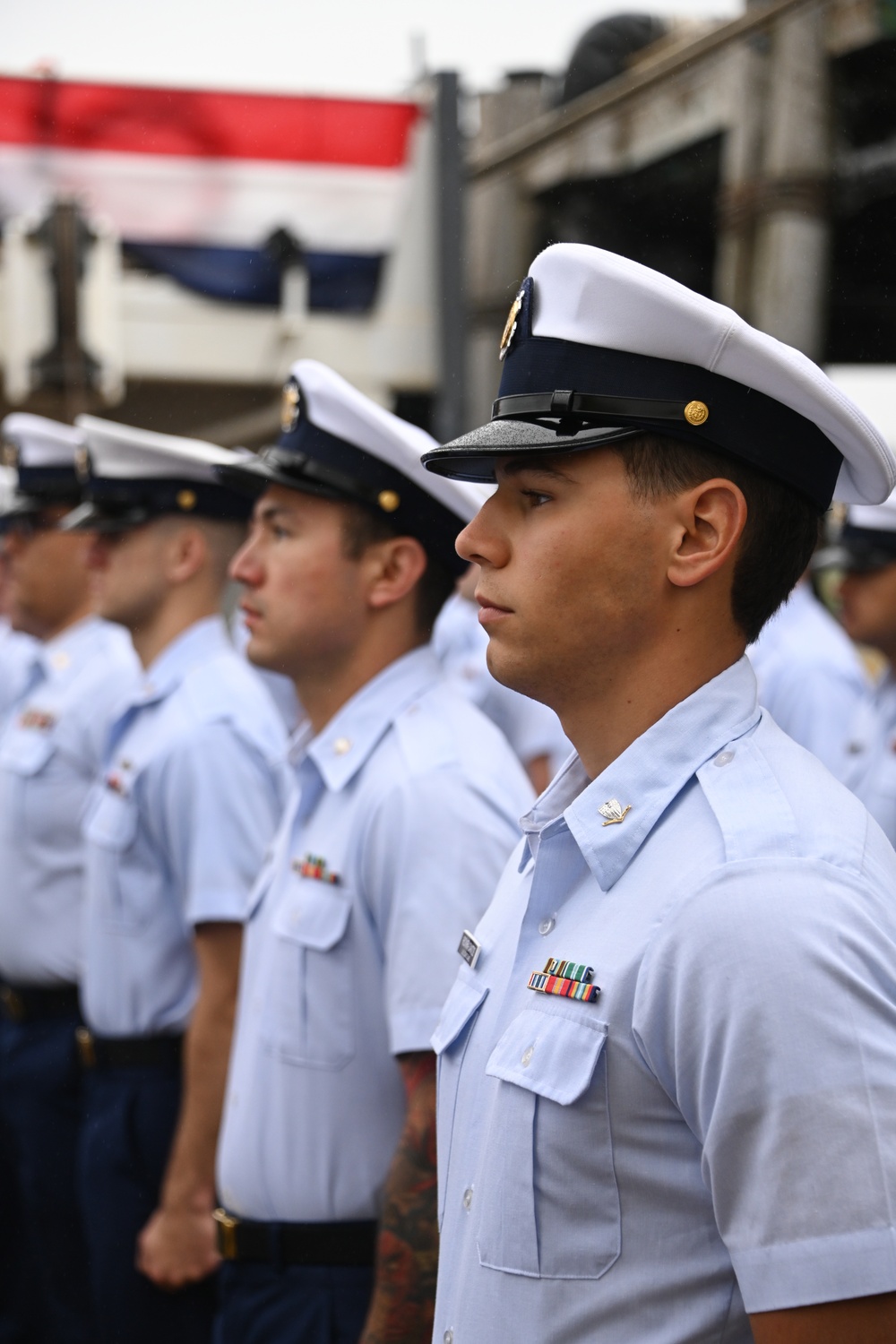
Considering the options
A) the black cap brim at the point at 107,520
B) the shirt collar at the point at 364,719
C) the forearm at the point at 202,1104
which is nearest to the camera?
the shirt collar at the point at 364,719

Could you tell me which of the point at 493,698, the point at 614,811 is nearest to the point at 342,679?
the point at 614,811

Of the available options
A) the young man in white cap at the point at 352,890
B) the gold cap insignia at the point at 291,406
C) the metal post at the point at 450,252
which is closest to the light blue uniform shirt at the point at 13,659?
the metal post at the point at 450,252

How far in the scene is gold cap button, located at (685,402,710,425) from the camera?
1.35 meters

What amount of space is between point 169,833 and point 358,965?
1.01m

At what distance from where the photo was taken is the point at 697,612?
1.40 m

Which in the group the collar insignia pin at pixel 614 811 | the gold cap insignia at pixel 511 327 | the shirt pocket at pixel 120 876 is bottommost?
the shirt pocket at pixel 120 876

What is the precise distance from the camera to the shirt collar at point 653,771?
133cm

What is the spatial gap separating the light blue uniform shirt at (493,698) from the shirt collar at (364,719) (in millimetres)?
1858

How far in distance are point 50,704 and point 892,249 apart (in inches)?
160

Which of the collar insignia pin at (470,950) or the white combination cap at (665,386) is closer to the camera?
the white combination cap at (665,386)

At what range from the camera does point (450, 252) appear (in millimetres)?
7066

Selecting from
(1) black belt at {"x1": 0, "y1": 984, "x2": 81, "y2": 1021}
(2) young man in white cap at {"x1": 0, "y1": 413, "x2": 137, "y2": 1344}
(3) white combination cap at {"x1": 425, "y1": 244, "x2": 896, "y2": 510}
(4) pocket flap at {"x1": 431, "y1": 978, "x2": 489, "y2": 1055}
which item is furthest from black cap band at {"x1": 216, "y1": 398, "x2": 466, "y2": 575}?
(1) black belt at {"x1": 0, "y1": 984, "x2": 81, "y2": 1021}

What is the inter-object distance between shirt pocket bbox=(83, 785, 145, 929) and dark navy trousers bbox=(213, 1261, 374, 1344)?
103cm

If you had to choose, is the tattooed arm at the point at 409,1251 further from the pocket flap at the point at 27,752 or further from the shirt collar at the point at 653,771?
the pocket flap at the point at 27,752
